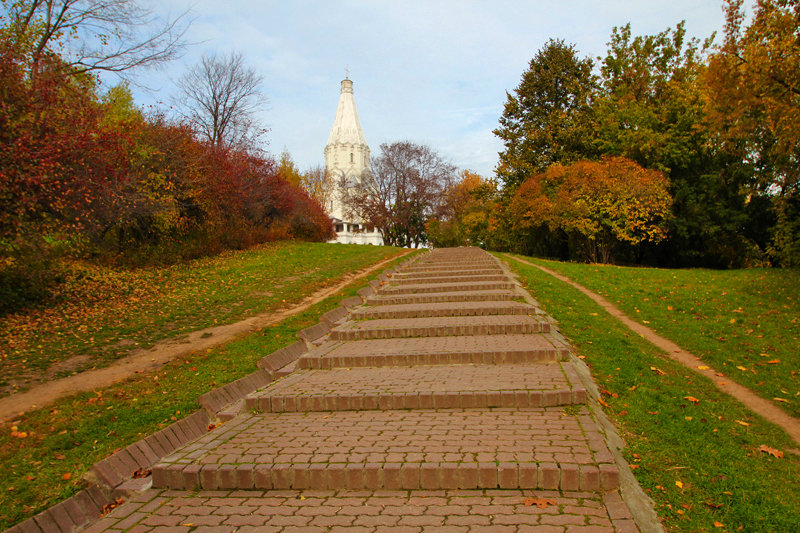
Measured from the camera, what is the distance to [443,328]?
8078mm

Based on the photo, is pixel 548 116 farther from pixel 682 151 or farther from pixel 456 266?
pixel 456 266

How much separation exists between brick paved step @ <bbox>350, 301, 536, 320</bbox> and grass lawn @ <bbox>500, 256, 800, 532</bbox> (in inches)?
45.4

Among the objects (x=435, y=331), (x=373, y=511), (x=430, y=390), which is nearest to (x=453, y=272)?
(x=435, y=331)

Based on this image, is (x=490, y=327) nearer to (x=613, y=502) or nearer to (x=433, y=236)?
(x=613, y=502)

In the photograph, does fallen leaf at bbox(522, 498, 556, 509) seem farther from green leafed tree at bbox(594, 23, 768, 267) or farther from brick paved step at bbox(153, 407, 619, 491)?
green leafed tree at bbox(594, 23, 768, 267)

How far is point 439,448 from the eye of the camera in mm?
3900

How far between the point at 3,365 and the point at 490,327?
25.4 ft

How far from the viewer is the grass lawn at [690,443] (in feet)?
10.8

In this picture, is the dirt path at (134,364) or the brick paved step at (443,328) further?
the brick paved step at (443,328)

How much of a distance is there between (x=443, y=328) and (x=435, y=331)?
156mm

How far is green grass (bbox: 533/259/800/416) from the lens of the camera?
688 cm

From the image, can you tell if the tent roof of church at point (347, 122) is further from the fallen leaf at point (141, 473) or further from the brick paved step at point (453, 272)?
the fallen leaf at point (141, 473)

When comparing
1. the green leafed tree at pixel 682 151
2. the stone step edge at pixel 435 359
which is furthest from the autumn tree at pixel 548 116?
the stone step edge at pixel 435 359

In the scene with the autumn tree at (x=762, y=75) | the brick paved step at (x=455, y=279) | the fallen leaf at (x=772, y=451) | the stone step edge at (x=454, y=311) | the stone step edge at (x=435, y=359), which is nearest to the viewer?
the fallen leaf at (x=772, y=451)
